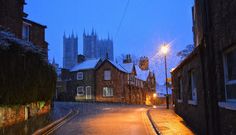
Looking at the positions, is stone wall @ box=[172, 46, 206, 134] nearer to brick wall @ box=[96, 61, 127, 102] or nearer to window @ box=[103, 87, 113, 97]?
brick wall @ box=[96, 61, 127, 102]

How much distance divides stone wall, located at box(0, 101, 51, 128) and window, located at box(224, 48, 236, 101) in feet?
35.6

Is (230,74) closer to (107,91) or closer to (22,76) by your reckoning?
(22,76)

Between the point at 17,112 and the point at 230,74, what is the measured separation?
12802mm

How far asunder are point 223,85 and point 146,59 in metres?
68.5

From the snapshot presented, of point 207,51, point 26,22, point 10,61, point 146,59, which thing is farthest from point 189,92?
point 146,59

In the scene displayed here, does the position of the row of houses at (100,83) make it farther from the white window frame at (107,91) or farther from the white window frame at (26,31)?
the white window frame at (26,31)

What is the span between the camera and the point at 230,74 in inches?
395

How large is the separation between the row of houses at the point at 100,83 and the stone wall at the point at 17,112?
3296 centimetres

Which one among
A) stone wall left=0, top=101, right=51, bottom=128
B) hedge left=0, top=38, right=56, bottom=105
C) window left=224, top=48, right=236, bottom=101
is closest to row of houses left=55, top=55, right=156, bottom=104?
stone wall left=0, top=101, right=51, bottom=128

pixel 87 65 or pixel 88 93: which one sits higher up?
pixel 87 65

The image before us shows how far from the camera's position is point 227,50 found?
980 cm

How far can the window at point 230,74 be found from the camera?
381 inches

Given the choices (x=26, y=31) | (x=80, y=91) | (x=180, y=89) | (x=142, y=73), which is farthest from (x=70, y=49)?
(x=180, y=89)

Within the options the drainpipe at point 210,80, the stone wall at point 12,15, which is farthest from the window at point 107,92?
the drainpipe at point 210,80
